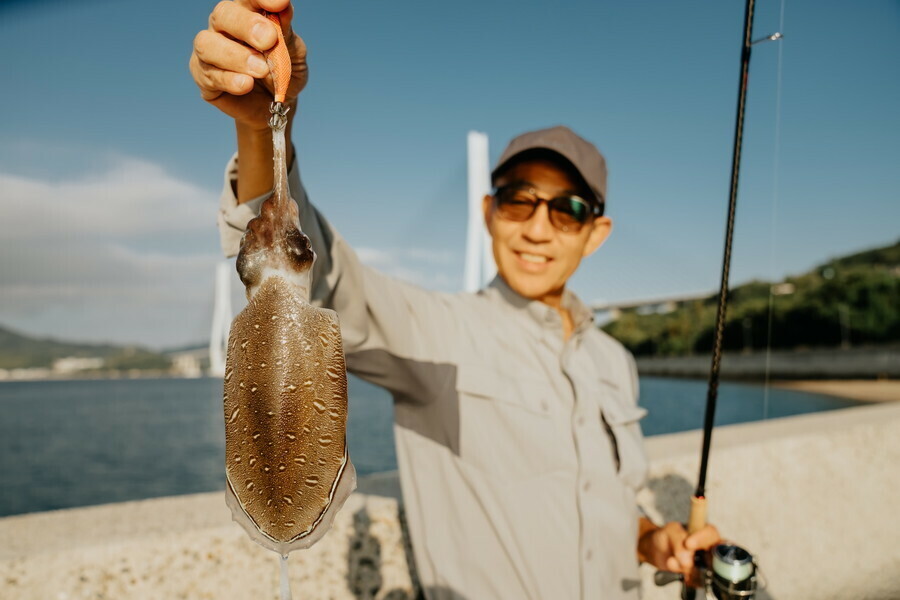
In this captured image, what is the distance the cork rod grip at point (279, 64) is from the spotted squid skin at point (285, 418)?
0.39 metres

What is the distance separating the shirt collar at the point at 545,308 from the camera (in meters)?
2.60

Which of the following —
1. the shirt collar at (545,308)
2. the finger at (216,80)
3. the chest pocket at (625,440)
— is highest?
the finger at (216,80)

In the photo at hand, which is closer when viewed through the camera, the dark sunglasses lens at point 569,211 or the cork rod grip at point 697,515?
the dark sunglasses lens at point 569,211

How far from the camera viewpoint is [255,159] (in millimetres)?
1625

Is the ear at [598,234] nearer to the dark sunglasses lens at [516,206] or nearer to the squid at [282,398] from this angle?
the dark sunglasses lens at [516,206]

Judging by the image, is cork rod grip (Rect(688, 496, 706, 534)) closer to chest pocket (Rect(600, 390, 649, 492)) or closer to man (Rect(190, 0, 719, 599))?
man (Rect(190, 0, 719, 599))

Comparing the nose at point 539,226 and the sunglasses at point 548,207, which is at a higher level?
the sunglasses at point 548,207

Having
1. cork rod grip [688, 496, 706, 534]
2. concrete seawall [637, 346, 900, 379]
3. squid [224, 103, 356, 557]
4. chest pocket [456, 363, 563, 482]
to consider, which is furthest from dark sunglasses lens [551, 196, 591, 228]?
concrete seawall [637, 346, 900, 379]

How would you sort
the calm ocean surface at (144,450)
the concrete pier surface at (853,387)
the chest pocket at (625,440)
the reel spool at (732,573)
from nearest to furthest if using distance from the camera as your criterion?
the reel spool at (732,573) < the chest pocket at (625,440) < the calm ocean surface at (144,450) < the concrete pier surface at (853,387)

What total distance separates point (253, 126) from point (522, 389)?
139cm

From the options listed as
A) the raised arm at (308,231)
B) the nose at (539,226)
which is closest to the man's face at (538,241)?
the nose at (539,226)

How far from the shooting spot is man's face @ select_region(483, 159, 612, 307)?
2.66 m

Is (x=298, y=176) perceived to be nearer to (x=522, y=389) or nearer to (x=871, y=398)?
(x=522, y=389)

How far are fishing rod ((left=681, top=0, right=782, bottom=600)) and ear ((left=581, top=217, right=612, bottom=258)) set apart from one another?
2.04ft
